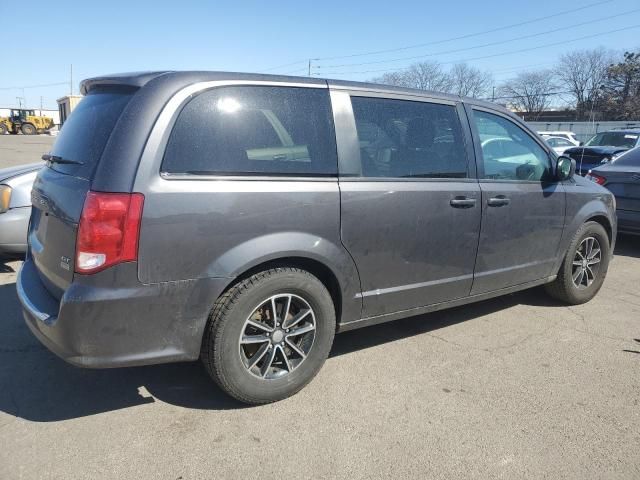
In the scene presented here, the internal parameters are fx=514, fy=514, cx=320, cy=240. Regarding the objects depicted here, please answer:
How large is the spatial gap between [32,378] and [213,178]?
71.1 inches

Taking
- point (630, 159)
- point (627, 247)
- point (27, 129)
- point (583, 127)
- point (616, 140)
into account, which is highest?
point (583, 127)

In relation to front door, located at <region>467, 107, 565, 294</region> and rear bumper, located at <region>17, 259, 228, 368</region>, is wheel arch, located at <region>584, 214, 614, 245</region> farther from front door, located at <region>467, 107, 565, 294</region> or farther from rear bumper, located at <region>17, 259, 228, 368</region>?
rear bumper, located at <region>17, 259, 228, 368</region>

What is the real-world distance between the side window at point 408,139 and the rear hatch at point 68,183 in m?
1.40

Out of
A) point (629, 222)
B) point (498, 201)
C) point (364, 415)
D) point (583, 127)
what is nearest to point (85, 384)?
point (364, 415)

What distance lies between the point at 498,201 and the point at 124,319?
8.78 ft

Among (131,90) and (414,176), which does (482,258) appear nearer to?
(414,176)

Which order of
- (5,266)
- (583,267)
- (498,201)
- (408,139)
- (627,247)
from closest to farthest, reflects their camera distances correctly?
(408,139) → (498,201) → (583,267) → (5,266) → (627,247)

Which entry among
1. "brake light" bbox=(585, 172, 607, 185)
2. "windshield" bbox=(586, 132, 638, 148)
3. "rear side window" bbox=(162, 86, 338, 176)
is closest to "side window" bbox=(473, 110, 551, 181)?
"rear side window" bbox=(162, 86, 338, 176)

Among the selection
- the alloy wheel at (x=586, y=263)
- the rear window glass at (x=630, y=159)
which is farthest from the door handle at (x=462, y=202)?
the rear window glass at (x=630, y=159)

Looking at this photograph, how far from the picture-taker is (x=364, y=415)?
2.86m

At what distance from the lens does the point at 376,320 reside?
336 cm

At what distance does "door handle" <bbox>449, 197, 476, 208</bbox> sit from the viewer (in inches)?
138

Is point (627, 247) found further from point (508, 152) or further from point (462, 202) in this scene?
point (462, 202)

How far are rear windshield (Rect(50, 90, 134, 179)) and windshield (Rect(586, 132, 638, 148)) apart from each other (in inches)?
564
